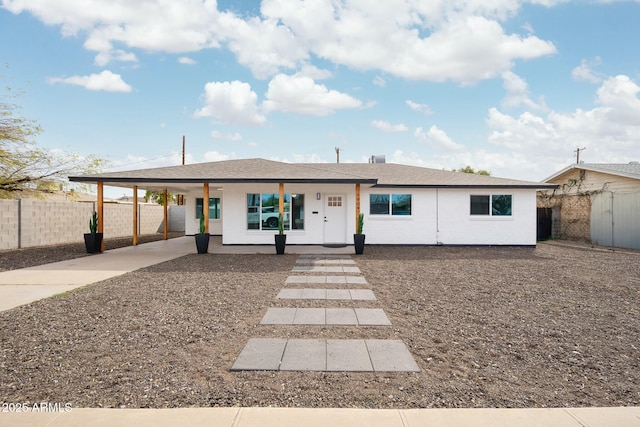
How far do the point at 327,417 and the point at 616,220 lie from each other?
19.2 meters

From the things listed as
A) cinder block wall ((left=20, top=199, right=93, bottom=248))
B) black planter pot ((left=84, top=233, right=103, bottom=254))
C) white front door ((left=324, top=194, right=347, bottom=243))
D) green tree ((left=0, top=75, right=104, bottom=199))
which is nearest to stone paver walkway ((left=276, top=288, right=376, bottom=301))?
white front door ((left=324, top=194, right=347, bottom=243))

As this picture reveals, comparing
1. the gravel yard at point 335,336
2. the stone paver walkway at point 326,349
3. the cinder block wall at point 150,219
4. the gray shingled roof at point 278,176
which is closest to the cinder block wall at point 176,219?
the cinder block wall at point 150,219

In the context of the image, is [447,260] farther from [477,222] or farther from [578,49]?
[578,49]

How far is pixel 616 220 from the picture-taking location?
16.5 m

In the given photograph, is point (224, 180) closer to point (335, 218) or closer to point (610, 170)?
point (335, 218)

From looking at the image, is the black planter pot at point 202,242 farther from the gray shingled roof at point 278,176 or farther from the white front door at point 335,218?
the white front door at point 335,218

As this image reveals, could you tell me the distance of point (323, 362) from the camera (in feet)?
12.7

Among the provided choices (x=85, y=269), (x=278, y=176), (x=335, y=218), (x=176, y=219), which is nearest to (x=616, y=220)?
(x=335, y=218)

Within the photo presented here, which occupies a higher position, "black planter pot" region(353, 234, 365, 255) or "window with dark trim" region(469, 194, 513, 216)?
"window with dark trim" region(469, 194, 513, 216)

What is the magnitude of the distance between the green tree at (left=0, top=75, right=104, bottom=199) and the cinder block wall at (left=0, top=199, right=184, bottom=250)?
1.98 metres

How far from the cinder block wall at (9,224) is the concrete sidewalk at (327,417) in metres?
15.3

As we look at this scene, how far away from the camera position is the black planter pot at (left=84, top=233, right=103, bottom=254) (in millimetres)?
13522

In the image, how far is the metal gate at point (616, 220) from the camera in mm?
15516

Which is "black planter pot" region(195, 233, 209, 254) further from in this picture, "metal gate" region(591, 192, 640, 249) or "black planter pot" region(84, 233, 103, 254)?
"metal gate" region(591, 192, 640, 249)
